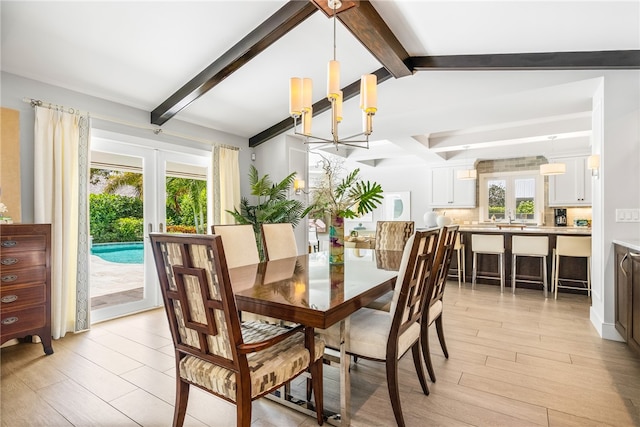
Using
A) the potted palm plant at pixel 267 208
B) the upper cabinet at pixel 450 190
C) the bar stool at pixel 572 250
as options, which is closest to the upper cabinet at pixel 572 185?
the upper cabinet at pixel 450 190

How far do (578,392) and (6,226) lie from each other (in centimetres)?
428

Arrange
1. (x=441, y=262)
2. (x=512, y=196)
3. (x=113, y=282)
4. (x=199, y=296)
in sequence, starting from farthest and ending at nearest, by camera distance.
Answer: (x=512, y=196) → (x=113, y=282) → (x=441, y=262) → (x=199, y=296)

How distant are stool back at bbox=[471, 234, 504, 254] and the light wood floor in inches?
66.8

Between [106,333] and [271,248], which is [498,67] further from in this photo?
[106,333]

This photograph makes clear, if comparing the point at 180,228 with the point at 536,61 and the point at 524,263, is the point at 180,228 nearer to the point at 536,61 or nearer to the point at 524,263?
the point at 536,61

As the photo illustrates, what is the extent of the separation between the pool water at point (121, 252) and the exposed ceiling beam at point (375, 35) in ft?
11.4

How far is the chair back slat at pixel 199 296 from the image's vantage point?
1.29 m

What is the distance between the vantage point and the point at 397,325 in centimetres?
170

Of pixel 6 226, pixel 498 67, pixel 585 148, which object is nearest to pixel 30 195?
pixel 6 226

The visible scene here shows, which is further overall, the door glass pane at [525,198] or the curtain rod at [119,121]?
the door glass pane at [525,198]

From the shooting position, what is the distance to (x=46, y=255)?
2.80 m

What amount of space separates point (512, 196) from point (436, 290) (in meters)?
6.13

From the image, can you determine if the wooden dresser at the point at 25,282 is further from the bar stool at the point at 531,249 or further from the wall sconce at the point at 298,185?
the bar stool at the point at 531,249

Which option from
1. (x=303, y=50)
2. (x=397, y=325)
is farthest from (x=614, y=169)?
(x=303, y=50)
